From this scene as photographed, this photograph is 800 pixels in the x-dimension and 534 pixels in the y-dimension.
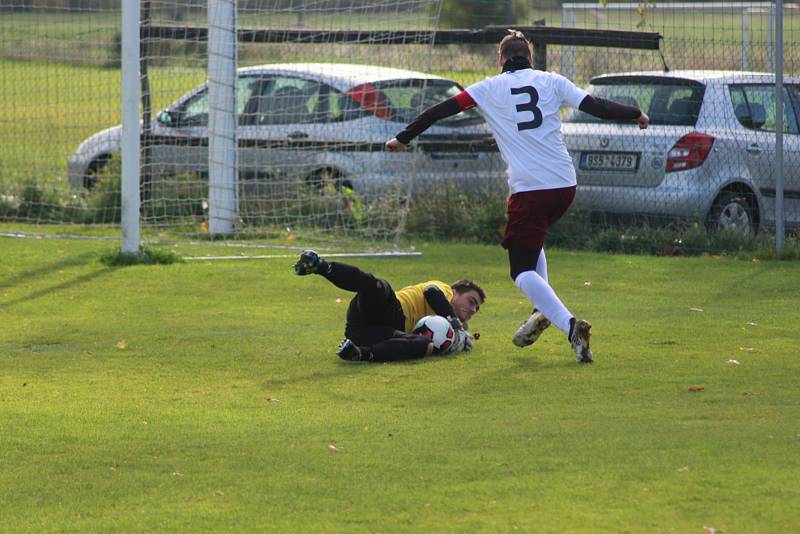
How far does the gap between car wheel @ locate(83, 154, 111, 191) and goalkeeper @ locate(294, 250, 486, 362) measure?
8.00m

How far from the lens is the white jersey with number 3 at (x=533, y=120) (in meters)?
7.75

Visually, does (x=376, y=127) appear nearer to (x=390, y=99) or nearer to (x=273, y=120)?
(x=390, y=99)

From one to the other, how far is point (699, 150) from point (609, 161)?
0.89 m

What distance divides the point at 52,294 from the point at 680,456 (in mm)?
6440

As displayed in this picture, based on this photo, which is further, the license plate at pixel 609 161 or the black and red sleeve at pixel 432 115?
the license plate at pixel 609 161

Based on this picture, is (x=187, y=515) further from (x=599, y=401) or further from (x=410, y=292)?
(x=410, y=292)

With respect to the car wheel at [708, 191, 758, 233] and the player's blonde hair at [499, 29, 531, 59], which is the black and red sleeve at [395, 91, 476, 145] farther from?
the car wheel at [708, 191, 758, 233]

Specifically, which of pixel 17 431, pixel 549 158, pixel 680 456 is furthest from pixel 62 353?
pixel 680 456

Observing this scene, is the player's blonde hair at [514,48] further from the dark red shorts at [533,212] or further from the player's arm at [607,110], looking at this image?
the dark red shorts at [533,212]

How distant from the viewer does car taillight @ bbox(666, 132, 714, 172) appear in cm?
1225

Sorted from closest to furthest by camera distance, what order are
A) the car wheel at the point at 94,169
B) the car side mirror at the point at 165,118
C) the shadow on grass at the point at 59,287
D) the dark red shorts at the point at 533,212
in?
the dark red shorts at the point at 533,212 → the shadow on grass at the point at 59,287 → the car side mirror at the point at 165,118 → the car wheel at the point at 94,169

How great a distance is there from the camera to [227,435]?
604 centimetres

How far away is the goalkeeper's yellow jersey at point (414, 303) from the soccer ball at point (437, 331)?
0.63 feet

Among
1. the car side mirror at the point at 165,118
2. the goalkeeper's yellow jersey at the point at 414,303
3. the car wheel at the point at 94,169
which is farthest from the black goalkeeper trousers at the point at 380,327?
the car wheel at the point at 94,169
